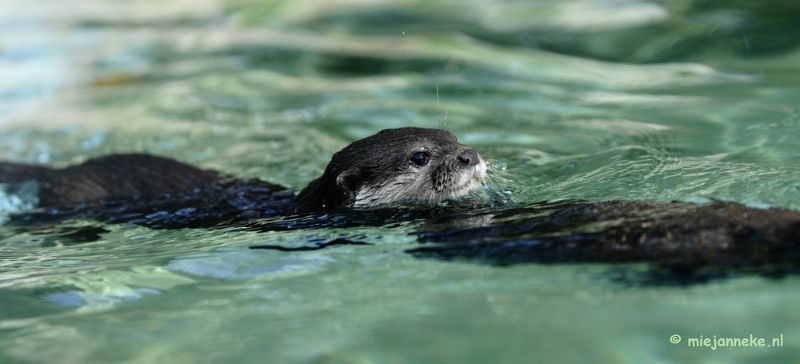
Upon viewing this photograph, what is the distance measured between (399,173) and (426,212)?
10.2 inches

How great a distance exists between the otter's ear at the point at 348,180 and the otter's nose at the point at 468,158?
1.39 feet

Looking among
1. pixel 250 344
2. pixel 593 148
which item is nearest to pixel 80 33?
pixel 593 148

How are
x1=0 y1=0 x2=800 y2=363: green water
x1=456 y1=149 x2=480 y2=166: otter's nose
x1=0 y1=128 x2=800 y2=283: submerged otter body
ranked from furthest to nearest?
x1=456 y1=149 x2=480 y2=166: otter's nose
x1=0 y1=128 x2=800 y2=283: submerged otter body
x1=0 y1=0 x2=800 y2=363: green water

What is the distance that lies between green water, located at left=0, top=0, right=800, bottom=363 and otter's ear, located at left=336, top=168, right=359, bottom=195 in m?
0.34

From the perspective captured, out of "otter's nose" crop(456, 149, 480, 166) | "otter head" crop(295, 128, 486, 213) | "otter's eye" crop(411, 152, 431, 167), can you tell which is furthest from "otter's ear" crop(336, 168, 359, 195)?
"otter's nose" crop(456, 149, 480, 166)

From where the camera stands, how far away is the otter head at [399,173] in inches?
132

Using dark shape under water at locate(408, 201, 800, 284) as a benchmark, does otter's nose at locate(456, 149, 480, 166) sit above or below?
above

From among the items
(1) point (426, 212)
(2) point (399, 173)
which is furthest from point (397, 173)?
(1) point (426, 212)

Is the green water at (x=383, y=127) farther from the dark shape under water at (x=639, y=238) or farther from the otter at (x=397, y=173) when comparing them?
the otter at (x=397, y=173)

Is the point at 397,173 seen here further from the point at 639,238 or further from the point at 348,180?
the point at 639,238

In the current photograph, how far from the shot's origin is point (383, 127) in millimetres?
5355

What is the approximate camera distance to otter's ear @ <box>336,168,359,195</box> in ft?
11.0

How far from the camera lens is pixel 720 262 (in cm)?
220

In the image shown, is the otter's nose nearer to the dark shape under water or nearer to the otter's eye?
the otter's eye
